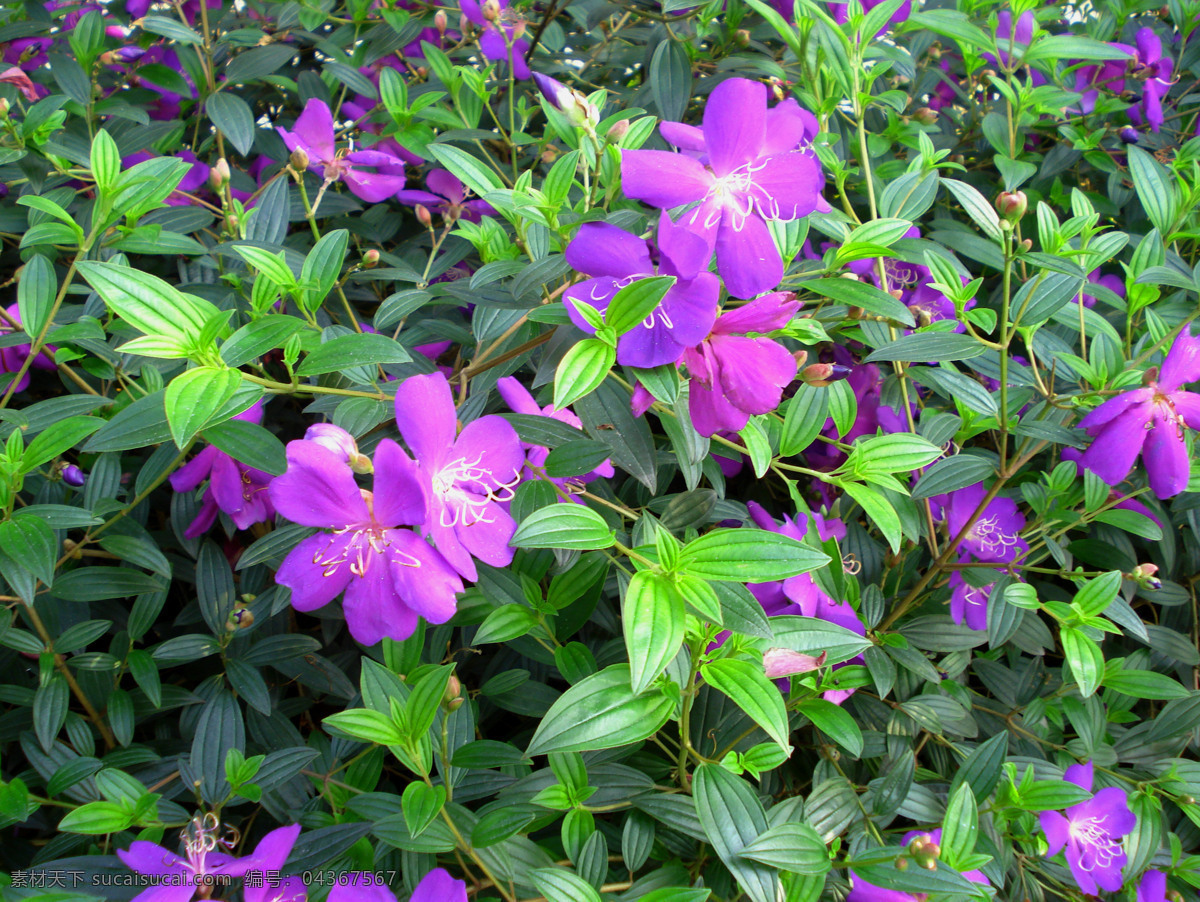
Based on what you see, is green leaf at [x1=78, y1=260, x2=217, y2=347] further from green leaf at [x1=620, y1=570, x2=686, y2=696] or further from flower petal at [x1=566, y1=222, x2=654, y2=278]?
green leaf at [x1=620, y1=570, x2=686, y2=696]

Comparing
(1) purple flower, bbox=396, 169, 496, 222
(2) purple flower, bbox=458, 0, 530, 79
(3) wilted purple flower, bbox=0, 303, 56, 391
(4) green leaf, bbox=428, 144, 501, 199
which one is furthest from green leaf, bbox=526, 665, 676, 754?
(2) purple flower, bbox=458, 0, 530, 79

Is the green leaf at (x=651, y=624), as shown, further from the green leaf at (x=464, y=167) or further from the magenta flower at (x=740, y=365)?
the green leaf at (x=464, y=167)

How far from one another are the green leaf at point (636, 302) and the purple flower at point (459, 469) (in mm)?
192

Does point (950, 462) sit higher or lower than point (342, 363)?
lower

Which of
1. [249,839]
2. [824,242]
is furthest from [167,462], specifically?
[824,242]

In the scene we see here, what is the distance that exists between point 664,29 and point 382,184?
29.0 inches

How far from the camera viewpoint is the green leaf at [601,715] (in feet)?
2.68

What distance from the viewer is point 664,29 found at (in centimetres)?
181

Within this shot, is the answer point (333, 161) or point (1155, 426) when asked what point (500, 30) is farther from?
point (1155, 426)

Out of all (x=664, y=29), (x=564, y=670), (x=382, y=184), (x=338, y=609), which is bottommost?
(x=338, y=609)

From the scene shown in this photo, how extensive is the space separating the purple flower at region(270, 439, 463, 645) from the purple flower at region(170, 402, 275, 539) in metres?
0.29

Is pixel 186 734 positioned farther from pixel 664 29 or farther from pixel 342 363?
pixel 664 29

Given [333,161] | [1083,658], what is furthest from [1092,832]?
[333,161]

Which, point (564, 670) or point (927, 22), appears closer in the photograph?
point (564, 670)
